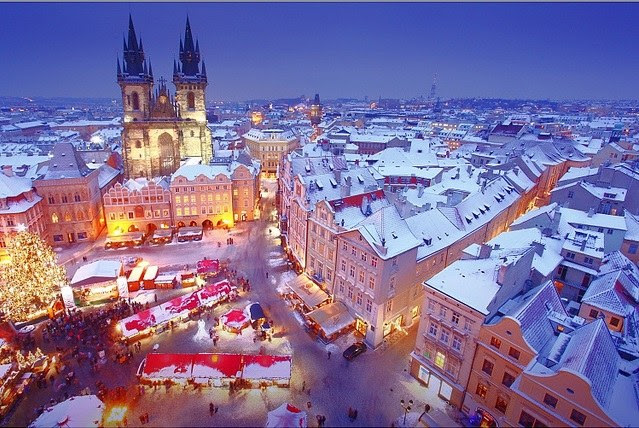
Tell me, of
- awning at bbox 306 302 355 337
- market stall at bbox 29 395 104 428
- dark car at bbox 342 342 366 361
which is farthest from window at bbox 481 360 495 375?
market stall at bbox 29 395 104 428

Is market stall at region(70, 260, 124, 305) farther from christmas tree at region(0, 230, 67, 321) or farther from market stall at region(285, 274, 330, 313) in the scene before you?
market stall at region(285, 274, 330, 313)

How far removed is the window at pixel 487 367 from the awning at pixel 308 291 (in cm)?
2110

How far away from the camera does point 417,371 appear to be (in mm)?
37781

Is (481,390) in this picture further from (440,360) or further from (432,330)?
(432,330)

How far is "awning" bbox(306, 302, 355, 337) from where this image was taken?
141 feet

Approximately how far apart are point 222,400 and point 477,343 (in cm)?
2357

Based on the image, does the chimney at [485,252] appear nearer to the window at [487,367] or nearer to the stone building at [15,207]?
the window at [487,367]

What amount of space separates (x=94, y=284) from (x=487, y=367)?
1869 inches

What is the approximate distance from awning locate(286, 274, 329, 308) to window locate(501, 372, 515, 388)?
22.8 metres

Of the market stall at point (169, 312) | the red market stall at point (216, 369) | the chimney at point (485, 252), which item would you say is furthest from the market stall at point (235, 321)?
the chimney at point (485, 252)

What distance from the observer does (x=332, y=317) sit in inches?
1730

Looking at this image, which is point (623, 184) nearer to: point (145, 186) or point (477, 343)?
point (477, 343)

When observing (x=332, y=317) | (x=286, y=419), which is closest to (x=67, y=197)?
(x=332, y=317)

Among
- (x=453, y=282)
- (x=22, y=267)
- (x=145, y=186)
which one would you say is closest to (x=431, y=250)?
(x=453, y=282)
